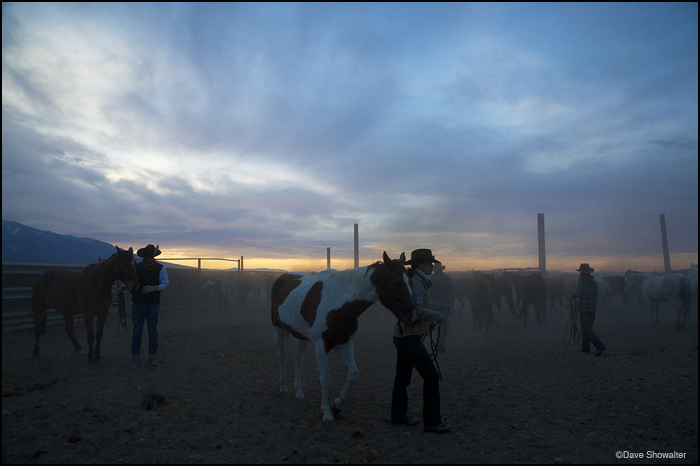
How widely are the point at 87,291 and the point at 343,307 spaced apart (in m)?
5.60

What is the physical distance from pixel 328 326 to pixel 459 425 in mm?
1959

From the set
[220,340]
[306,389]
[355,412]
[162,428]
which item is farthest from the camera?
[220,340]

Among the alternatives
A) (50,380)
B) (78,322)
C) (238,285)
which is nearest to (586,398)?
(50,380)

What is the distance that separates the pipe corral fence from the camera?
9.34m

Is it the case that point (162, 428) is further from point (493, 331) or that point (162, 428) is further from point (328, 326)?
point (493, 331)

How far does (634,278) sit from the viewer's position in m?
16.8

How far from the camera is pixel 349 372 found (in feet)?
14.0

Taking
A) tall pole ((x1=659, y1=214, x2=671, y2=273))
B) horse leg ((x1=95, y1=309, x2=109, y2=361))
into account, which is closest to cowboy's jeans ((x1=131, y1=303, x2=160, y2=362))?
horse leg ((x1=95, y1=309, x2=109, y2=361))

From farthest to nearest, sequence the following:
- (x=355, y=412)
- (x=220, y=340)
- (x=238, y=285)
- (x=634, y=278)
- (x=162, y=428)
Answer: (x=238, y=285) < (x=634, y=278) < (x=220, y=340) < (x=355, y=412) < (x=162, y=428)

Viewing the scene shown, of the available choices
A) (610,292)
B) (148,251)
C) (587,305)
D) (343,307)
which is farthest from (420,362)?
(610,292)

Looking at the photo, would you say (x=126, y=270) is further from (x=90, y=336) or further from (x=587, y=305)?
(x=587, y=305)

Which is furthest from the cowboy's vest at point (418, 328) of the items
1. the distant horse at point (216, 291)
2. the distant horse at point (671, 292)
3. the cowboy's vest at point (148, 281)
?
the distant horse at point (216, 291)

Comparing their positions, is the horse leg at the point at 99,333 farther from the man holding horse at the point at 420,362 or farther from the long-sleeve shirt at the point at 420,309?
the long-sleeve shirt at the point at 420,309

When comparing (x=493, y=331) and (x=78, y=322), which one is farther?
(x=493, y=331)
